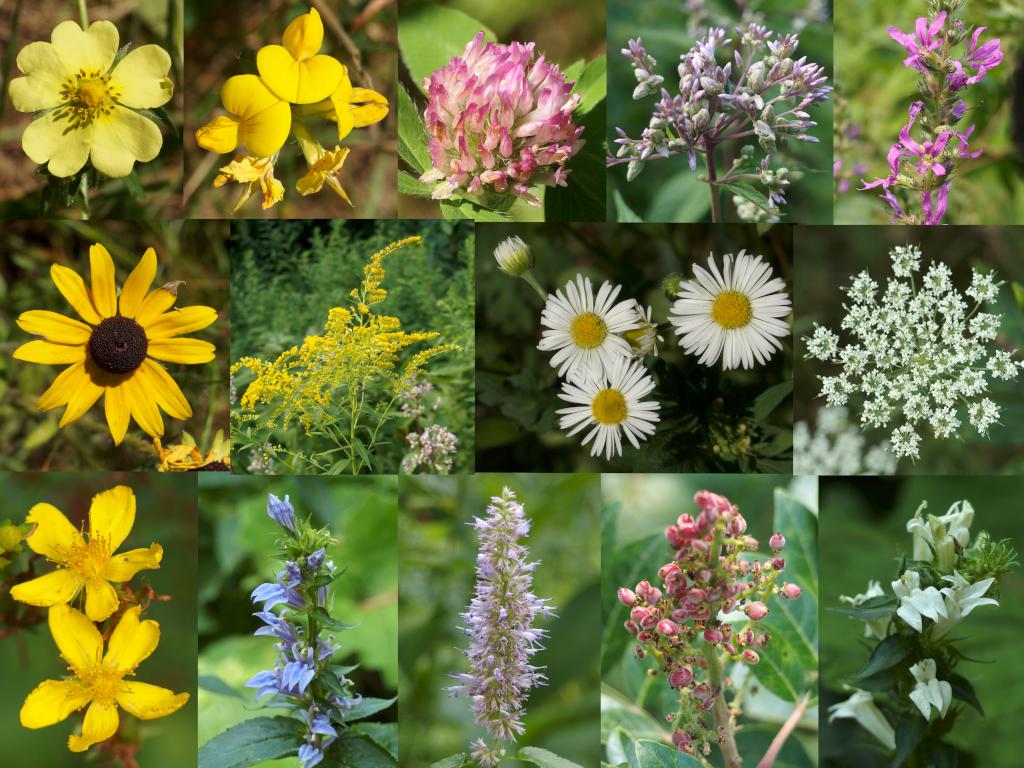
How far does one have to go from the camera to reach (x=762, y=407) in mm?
1451

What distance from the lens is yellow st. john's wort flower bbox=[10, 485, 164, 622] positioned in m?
1.47

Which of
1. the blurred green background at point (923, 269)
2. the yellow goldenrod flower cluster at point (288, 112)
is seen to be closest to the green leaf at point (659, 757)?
the blurred green background at point (923, 269)

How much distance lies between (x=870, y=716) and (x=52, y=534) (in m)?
1.26

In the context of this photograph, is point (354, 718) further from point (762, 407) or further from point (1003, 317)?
point (1003, 317)

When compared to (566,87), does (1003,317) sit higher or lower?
lower

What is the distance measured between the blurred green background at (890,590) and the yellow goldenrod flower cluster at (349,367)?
26.1 inches

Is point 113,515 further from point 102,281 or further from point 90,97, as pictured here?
point 90,97

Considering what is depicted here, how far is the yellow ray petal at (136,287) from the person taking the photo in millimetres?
1474

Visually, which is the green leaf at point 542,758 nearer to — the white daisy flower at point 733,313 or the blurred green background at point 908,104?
the white daisy flower at point 733,313

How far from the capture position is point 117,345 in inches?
57.3

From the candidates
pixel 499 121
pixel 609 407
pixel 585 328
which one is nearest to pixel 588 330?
pixel 585 328

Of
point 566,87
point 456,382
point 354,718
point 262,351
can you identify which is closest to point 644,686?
point 354,718

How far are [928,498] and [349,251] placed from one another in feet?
3.09

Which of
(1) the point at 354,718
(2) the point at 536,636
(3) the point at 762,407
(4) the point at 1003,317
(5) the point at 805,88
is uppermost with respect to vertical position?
(5) the point at 805,88
